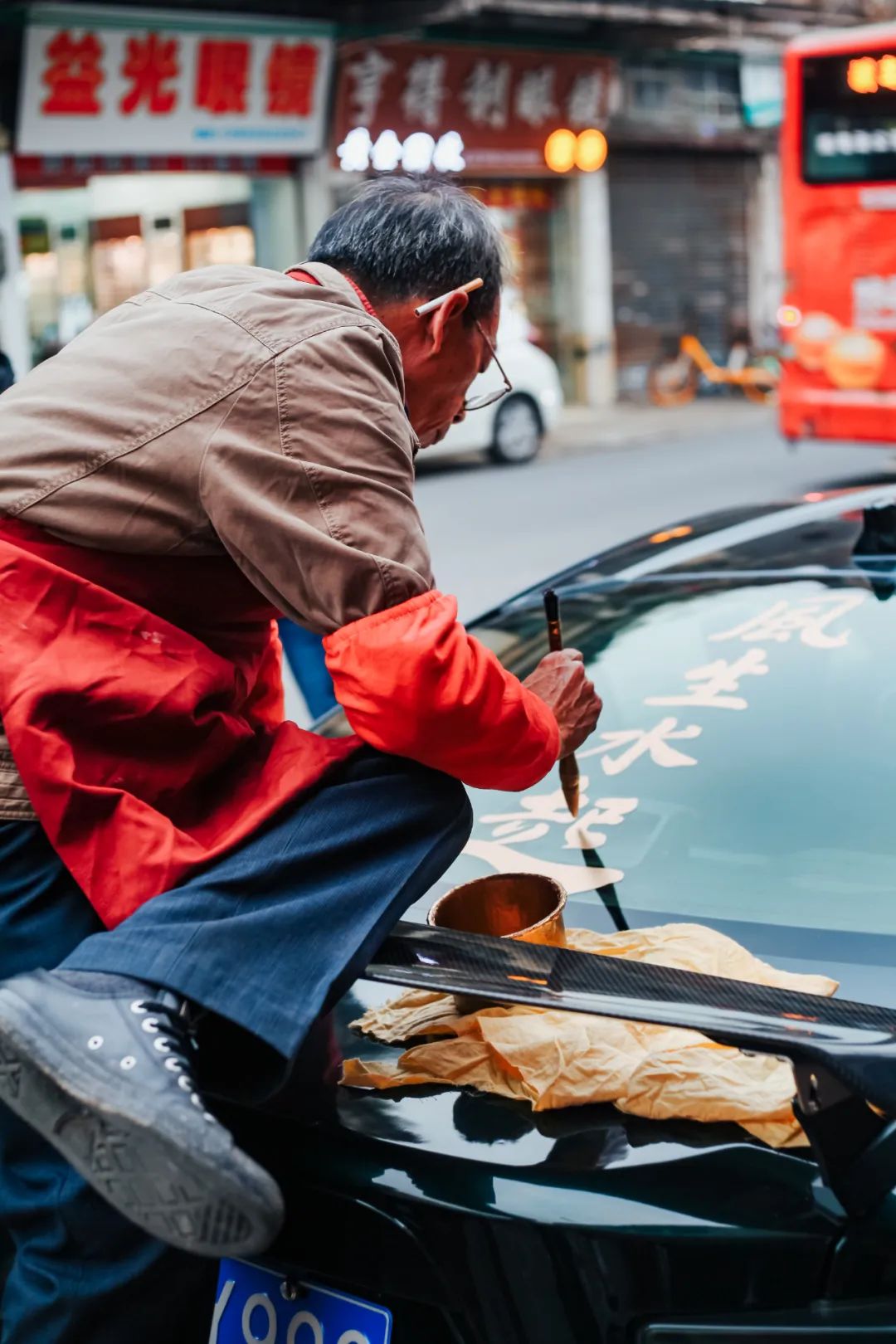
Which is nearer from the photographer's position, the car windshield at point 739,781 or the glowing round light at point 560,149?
the car windshield at point 739,781

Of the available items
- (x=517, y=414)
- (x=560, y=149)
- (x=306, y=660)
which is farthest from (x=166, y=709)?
(x=560, y=149)

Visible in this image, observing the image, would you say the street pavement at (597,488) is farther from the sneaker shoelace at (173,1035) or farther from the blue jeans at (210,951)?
the sneaker shoelace at (173,1035)

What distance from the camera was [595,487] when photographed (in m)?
12.4

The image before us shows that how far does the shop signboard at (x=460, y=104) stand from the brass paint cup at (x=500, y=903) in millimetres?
14115

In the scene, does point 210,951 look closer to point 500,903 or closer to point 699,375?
point 500,903

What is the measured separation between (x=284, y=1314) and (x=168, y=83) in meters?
14.0

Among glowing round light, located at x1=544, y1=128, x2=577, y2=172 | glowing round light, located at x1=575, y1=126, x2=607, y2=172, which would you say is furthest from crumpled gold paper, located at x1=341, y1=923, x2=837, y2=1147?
glowing round light, located at x1=575, y1=126, x2=607, y2=172

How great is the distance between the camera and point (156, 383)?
173cm

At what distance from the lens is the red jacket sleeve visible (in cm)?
163

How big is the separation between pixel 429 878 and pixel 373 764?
0.14m

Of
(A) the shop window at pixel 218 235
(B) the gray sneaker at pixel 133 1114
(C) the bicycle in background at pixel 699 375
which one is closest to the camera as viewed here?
(B) the gray sneaker at pixel 133 1114

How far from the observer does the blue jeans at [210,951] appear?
5.24 feet

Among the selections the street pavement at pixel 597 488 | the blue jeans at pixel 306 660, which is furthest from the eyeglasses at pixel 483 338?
the street pavement at pixel 597 488

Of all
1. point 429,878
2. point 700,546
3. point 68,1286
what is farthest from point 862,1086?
point 700,546
